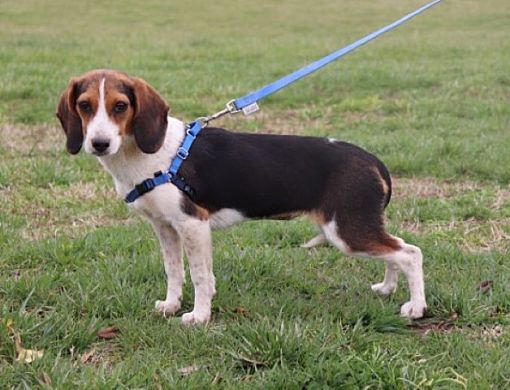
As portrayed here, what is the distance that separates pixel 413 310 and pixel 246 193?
1155 mm

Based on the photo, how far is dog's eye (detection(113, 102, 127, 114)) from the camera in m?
3.91

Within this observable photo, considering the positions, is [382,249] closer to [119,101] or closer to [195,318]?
[195,318]

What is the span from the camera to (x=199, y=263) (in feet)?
14.2

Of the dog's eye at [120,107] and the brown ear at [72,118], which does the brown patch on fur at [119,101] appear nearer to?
the dog's eye at [120,107]

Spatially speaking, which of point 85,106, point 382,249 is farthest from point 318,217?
point 85,106

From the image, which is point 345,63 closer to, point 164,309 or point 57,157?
point 57,157

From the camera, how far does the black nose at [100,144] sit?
3.81m

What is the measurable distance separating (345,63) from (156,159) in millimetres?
11398

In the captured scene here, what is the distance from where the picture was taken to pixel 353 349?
154 inches

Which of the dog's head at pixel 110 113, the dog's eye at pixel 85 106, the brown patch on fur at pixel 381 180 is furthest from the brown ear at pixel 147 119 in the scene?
the brown patch on fur at pixel 381 180

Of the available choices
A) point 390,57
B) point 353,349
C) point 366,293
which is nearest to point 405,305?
point 366,293

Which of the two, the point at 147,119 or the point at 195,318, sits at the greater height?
the point at 147,119

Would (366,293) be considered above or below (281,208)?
below

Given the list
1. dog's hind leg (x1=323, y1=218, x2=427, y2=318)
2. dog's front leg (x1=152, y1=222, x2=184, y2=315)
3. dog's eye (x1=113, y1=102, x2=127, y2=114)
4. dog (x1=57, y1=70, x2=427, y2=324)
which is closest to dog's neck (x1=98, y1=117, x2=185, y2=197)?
dog (x1=57, y1=70, x2=427, y2=324)
